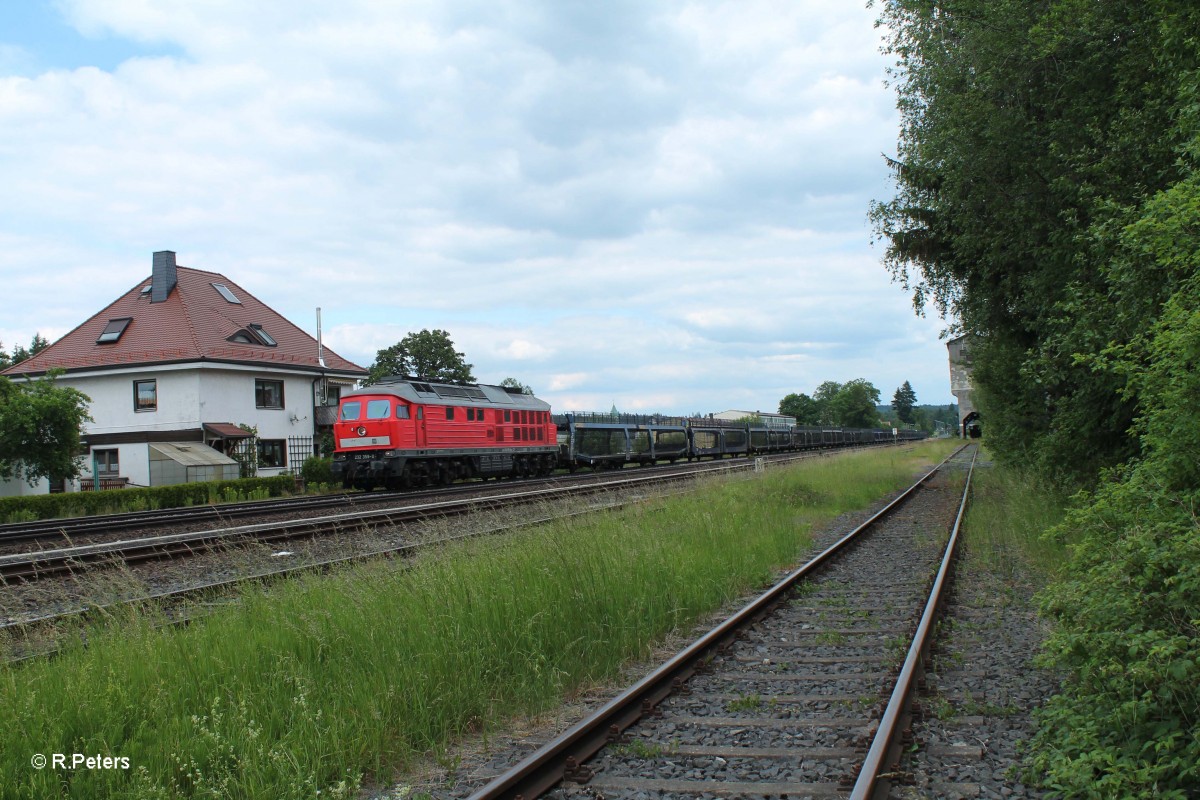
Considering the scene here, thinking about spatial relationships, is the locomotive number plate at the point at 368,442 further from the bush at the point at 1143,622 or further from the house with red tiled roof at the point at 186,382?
the bush at the point at 1143,622

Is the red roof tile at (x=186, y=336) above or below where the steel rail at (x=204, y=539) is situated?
above

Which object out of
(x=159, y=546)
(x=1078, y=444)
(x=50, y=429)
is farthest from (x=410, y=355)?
(x=1078, y=444)

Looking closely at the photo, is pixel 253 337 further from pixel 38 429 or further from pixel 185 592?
pixel 185 592

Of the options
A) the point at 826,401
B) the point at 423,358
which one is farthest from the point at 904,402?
the point at 423,358

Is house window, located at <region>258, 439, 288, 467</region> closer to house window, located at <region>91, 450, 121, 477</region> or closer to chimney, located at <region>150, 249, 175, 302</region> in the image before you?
house window, located at <region>91, 450, 121, 477</region>

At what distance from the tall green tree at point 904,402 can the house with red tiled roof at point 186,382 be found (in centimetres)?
17505

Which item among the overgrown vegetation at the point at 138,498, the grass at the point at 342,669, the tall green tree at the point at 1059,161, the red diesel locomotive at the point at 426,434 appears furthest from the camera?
the red diesel locomotive at the point at 426,434

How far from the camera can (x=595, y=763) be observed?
421 centimetres

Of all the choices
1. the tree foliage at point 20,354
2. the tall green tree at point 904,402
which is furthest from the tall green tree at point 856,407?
the tree foliage at point 20,354

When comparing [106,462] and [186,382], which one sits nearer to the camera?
[186,382]

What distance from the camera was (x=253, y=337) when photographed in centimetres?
3731

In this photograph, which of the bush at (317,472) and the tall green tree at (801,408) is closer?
the bush at (317,472)

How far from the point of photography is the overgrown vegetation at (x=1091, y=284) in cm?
409

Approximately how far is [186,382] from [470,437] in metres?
14.0
